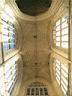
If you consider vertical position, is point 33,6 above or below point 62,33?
above

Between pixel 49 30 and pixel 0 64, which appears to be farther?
pixel 49 30

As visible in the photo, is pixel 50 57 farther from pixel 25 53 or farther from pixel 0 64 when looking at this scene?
pixel 0 64

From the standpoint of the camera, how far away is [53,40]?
1372 cm

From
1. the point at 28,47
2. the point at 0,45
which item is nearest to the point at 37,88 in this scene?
the point at 28,47

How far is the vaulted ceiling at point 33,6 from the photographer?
44.7ft

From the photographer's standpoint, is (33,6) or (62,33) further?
(33,6)

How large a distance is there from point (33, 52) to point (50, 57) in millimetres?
1395

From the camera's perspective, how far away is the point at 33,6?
45.4ft

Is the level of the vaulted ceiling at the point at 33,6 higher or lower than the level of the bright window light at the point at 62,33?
higher

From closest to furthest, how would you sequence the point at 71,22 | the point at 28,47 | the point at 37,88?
the point at 71,22
the point at 37,88
the point at 28,47

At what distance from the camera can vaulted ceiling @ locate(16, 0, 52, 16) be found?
1362cm

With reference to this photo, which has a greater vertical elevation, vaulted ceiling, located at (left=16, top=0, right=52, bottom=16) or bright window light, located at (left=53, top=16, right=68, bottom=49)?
vaulted ceiling, located at (left=16, top=0, right=52, bottom=16)

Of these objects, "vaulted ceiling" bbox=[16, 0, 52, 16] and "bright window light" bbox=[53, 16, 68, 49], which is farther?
"vaulted ceiling" bbox=[16, 0, 52, 16]

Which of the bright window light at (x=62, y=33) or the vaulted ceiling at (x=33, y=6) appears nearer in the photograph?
the bright window light at (x=62, y=33)
